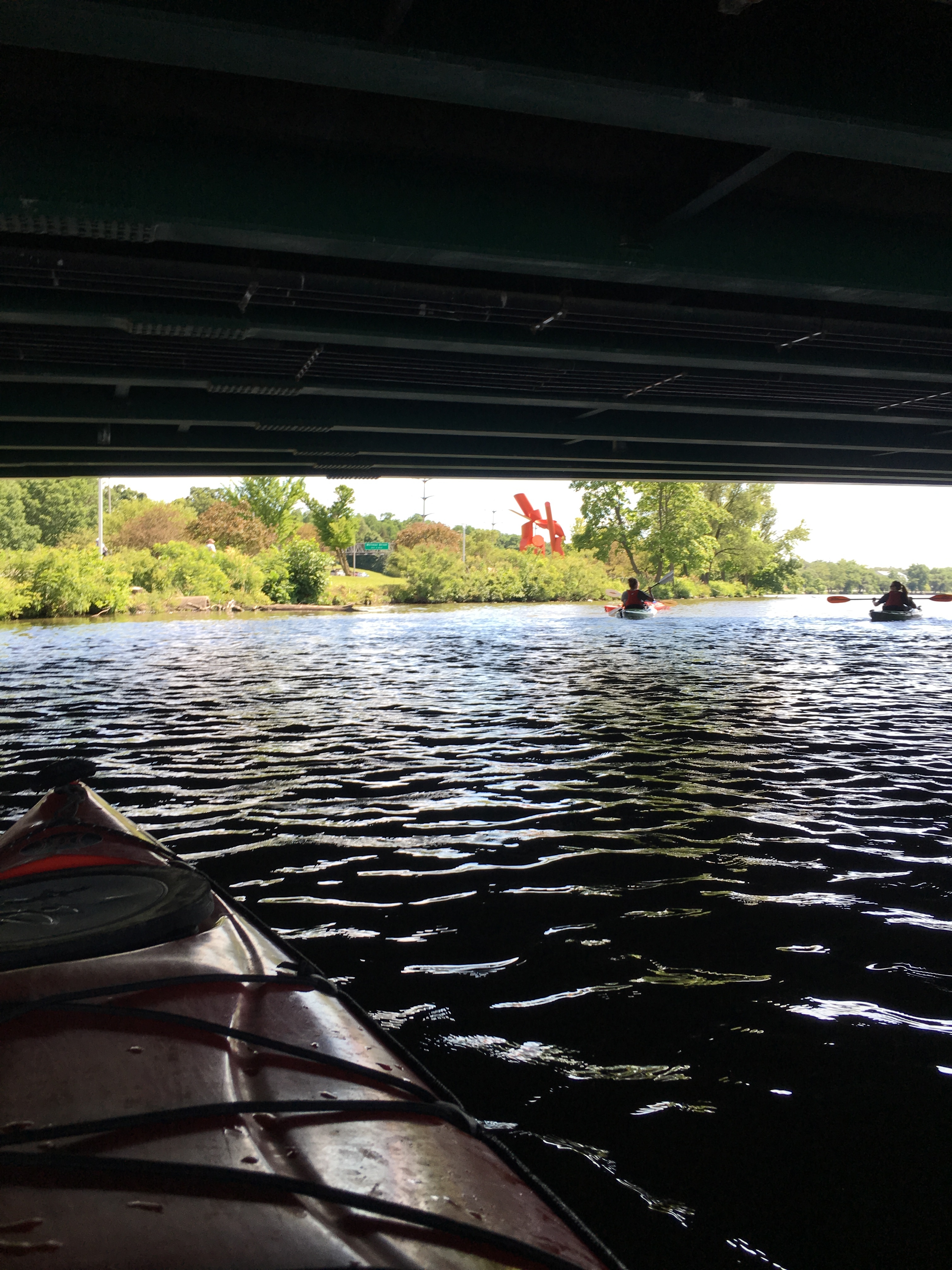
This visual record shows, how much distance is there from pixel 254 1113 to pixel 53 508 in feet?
213

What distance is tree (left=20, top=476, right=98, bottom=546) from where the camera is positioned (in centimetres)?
5981

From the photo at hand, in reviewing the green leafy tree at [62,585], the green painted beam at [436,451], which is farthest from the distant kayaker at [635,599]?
the green leafy tree at [62,585]

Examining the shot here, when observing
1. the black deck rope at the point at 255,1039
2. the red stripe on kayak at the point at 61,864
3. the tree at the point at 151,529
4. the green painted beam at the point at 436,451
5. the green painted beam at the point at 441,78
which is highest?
the tree at the point at 151,529

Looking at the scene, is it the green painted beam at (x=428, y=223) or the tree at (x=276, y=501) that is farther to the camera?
the tree at (x=276, y=501)

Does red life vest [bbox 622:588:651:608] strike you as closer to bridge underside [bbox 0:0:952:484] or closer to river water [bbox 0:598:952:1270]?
river water [bbox 0:598:952:1270]

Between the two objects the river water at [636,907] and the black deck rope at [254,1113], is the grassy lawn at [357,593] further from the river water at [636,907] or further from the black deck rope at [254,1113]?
the black deck rope at [254,1113]

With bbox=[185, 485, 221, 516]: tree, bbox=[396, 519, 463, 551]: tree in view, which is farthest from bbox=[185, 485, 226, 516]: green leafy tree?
bbox=[396, 519, 463, 551]: tree

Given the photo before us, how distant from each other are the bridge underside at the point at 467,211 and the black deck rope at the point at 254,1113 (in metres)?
3.82

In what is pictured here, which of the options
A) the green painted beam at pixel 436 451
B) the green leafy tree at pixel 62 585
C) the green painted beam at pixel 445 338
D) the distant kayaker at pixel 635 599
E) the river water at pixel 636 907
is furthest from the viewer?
the green leafy tree at pixel 62 585

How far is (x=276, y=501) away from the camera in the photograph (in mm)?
56156

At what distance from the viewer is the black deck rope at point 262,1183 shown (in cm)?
154

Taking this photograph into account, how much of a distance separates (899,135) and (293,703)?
8883mm

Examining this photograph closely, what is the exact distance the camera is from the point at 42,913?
108 inches

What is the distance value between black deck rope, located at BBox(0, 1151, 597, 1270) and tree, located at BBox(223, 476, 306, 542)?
55.3 metres
